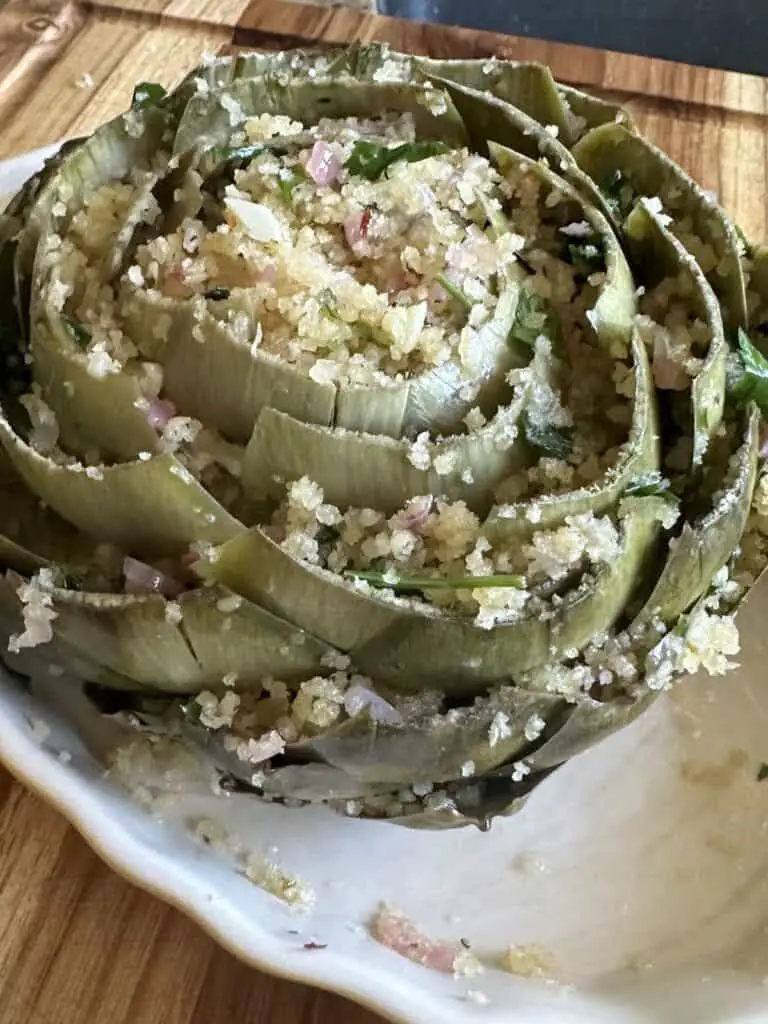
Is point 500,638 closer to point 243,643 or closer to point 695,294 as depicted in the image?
point 243,643

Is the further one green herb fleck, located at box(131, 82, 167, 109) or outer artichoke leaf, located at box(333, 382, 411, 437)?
green herb fleck, located at box(131, 82, 167, 109)

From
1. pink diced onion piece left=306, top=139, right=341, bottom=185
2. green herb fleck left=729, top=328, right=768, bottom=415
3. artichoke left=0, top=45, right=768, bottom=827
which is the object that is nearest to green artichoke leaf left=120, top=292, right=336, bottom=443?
artichoke left=0, top=45, right=768, bottom=827

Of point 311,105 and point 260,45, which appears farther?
point 260,45

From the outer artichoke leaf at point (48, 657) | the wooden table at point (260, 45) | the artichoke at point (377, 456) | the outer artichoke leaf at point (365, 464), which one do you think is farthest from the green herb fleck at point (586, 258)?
the wooden table at point (260, 45)

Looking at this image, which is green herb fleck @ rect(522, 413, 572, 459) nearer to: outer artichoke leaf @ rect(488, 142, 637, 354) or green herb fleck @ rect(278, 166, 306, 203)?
outer artichoke leaf @ rect(488, 142, 637, 354)

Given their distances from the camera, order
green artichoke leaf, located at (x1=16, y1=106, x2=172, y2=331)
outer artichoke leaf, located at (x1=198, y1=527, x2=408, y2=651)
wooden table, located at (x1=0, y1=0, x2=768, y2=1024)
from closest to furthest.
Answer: outer artichoke leaf, located at (x1=198, y1=527, x2=408, y2=651) < green artichoke leaf, located at (x1=16, y1=106, x2=172, y2=331) < wooden table, located at (x1=0, y1=0, x2=768, y2=1024)

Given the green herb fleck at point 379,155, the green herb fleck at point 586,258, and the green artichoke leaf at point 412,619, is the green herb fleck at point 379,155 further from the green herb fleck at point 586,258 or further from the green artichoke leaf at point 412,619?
the green artichoke leaf at point 412,619

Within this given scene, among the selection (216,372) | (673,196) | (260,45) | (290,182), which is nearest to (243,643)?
(216,372)
